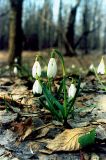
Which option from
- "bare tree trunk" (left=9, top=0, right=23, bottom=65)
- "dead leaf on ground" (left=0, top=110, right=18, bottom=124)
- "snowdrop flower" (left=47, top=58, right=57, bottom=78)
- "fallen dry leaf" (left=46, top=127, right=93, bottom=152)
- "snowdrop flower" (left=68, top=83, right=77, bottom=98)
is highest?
"bare tree trunk" (left=9, top=0, right=23, bottom=65)

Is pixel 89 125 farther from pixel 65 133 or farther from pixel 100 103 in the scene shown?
pixel 100 103

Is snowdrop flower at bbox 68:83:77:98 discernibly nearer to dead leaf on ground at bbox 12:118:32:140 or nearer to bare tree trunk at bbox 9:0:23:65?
dead leaf on ground at bbox 12:118:32:140

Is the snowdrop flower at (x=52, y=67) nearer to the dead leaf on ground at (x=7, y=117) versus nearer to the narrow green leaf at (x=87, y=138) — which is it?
the dead leaf on ground at (x=7, y=117)

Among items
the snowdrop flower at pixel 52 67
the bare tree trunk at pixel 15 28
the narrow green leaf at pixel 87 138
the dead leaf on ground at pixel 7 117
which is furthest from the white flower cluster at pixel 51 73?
the bare tree trunk at pixel 15 28

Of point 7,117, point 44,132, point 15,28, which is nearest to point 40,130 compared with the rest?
point 44,132

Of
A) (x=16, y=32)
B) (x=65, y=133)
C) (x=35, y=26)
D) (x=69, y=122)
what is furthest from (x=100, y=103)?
→ (x=35, y=26)

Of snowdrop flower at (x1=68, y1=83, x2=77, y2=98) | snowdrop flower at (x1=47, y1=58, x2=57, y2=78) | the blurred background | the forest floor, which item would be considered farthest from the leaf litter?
the blurred background
